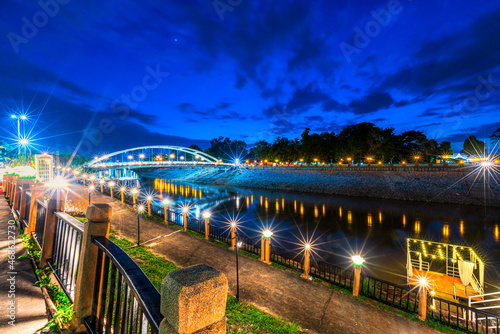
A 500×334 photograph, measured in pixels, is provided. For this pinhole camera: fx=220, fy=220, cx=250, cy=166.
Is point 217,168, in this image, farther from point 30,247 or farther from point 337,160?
point 30,247

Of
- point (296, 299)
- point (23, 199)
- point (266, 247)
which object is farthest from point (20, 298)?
point (266, 247)

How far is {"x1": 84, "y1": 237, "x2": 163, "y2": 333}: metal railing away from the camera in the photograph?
1.70 metres

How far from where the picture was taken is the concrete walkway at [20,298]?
133 inches

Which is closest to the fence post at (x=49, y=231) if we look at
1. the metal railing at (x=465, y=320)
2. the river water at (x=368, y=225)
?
the metal railing at (x=465, y=320)

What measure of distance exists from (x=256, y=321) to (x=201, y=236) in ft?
28.3

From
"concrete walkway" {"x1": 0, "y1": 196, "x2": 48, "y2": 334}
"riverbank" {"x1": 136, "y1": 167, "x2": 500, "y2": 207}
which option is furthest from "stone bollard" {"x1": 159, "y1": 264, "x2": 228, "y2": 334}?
"riverbank" {"x1": 136, "y1": 167, "x2": 500, "y2": 207}

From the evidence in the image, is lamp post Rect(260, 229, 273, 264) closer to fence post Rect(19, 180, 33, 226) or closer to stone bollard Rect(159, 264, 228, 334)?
fence post Rect(19, 180, 33, 226)

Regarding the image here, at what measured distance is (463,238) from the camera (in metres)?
21.7

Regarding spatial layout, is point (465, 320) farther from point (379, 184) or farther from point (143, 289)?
→ point (379, 184)

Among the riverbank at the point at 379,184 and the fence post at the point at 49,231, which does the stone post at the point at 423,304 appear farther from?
the riverbank at the point at 379,184

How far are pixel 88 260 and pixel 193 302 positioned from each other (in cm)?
271

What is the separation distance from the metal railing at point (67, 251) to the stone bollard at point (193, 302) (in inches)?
117

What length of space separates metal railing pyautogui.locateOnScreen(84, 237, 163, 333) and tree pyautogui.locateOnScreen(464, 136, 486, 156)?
A: 9360 cm

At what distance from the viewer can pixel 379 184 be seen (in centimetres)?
4116
